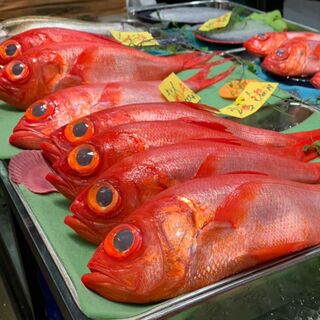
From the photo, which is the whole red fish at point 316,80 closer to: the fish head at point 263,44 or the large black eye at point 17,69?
the fish head at point 263,44

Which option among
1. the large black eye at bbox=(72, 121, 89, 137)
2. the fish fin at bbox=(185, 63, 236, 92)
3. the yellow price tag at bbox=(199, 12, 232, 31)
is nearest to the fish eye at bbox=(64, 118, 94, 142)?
the large black eye at bbox=(72, 121, 89, 137)

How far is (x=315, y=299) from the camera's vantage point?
111 cm

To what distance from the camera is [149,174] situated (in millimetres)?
986

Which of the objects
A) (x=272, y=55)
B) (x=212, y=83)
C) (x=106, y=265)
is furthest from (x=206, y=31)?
(x=106, y=265)

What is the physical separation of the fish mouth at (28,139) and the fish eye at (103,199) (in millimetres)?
477

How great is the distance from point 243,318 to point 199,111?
0.55m

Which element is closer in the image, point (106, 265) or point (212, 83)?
point (106, 265)

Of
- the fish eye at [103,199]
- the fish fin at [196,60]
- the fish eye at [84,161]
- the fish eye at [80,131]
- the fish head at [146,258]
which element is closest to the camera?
the fish head at [146,258]

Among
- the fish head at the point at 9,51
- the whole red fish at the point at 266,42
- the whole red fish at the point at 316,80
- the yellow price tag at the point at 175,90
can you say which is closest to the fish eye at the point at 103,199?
the yellow price tag at the point at 175,90

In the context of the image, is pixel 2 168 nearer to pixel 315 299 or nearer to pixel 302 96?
pixel 315 299

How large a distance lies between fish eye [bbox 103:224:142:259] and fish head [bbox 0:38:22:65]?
111 cm

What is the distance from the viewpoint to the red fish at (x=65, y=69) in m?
1.61

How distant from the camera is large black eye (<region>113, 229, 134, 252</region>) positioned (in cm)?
82

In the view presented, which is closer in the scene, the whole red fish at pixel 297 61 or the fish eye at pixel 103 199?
the fish eye at pixel 103 199
